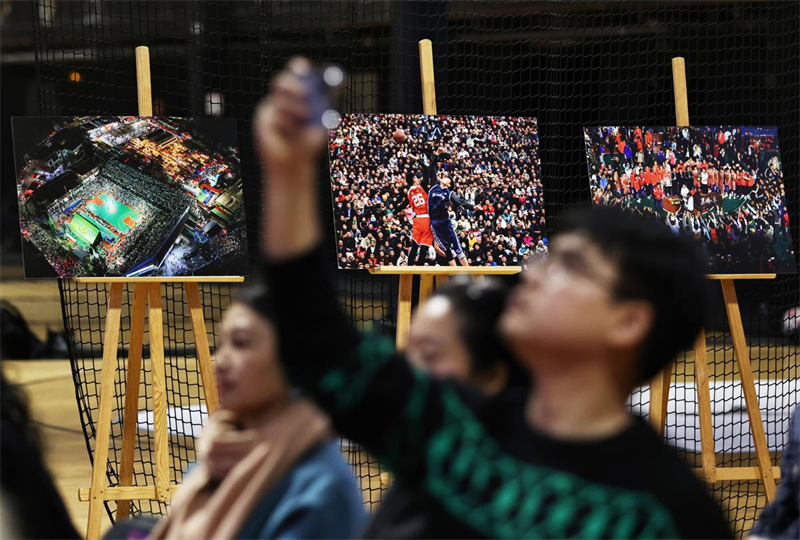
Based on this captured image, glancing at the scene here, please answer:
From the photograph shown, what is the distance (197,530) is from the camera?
1.52 meters

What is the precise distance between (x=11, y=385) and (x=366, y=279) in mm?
9755

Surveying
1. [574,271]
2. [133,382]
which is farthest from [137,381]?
[574,271]

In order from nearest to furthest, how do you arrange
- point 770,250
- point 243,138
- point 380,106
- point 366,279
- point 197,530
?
point 197,530 → point 770,250 → point 243,138 → point 380,106 → point 366,279

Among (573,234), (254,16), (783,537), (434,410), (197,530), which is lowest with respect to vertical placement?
(783,537)

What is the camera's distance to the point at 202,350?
3779 mm

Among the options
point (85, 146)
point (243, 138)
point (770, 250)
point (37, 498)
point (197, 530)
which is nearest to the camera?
point (197, 530)

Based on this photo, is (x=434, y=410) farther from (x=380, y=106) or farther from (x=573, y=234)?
(x=380, y=106)

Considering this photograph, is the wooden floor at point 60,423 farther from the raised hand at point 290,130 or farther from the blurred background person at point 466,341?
the raised hand at point 290,130

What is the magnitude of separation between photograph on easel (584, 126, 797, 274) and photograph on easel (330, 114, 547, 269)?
0.32 meters

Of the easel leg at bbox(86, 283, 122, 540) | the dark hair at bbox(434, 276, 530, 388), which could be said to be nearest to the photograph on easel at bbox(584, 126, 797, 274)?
the easel leg at bbox(86, 283, 122, 540)

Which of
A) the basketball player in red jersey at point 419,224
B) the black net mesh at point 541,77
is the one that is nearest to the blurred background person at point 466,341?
the basketball player in red jersey at point 419,224

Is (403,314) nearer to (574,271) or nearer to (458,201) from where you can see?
(458,201)

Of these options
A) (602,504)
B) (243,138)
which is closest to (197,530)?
(602,504)

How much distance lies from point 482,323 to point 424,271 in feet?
7.83
